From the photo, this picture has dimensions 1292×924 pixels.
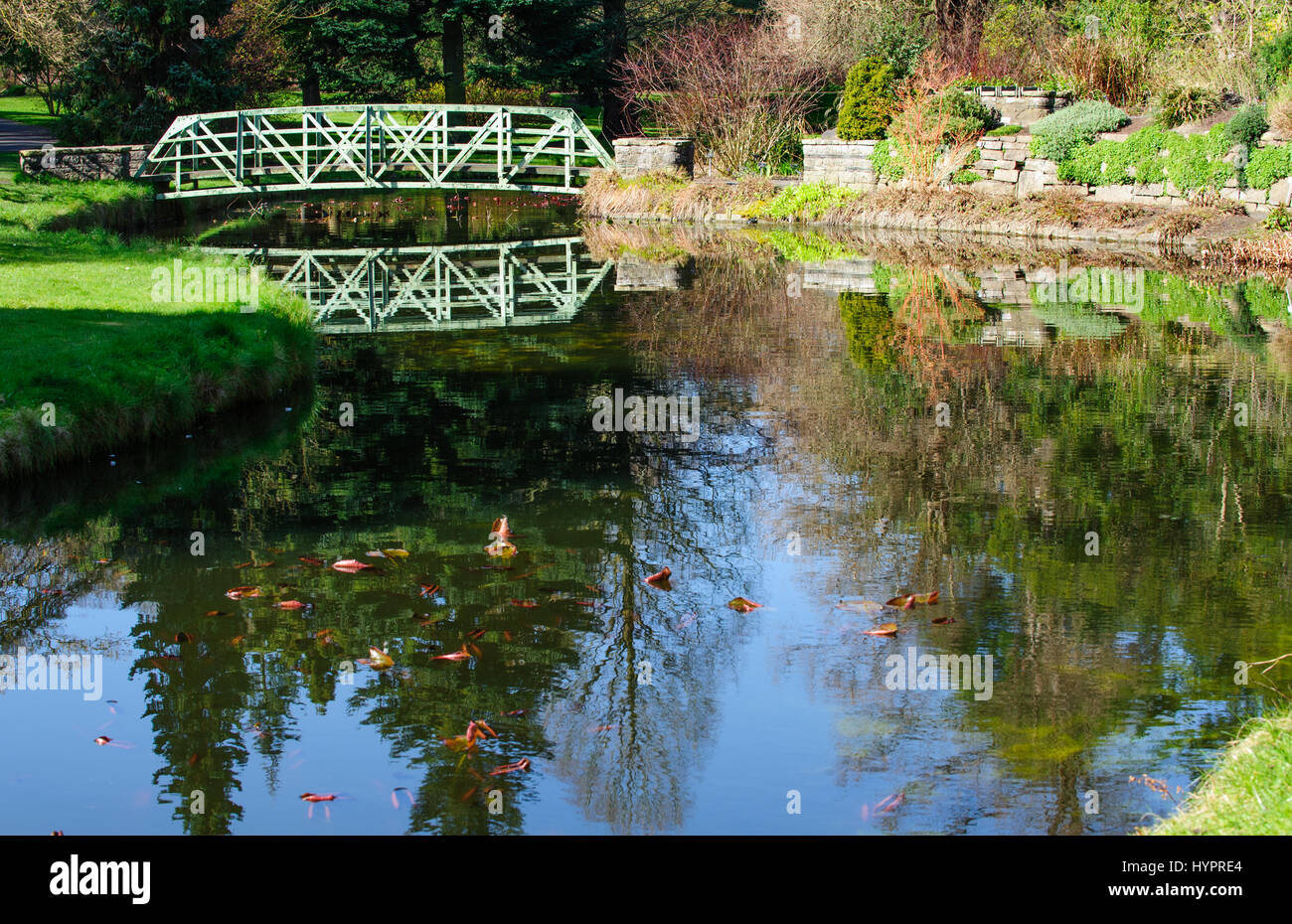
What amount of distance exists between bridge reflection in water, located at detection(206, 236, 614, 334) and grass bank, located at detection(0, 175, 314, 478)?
1649mm

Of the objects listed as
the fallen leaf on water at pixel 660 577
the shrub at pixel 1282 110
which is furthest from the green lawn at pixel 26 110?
the fallen leaf on water at pixel 660 577

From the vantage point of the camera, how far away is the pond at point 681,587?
5.32m

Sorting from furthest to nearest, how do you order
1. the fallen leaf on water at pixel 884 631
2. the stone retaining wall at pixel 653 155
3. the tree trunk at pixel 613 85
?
the tree trunk at pixel 613 85 < the stone retaining wall at pixel 653 155 < the fallen leaf on water at pixel 884 631

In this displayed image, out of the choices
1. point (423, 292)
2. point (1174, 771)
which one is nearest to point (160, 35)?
point (423, 292)

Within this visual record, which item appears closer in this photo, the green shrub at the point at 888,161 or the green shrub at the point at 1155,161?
the green shrub at the point at 1155,161

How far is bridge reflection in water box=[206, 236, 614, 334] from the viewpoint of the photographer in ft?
51.0

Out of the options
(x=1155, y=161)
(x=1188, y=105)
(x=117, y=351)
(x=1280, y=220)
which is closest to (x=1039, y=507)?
(x=117, y=351)

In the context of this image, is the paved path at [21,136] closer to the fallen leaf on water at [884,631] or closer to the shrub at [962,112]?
the shrub at [962,112]

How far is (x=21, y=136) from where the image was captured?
1209 inches

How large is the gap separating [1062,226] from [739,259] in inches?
225

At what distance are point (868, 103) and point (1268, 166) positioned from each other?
330 inches

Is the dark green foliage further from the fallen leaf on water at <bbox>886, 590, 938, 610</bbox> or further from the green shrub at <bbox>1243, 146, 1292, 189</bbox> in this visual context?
the fallen leaf on water at <bbox>886, 590, 938, 610</bbox>

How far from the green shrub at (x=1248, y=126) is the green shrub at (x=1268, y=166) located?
0.69 ft

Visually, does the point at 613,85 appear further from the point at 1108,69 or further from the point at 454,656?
the point at 454,656
